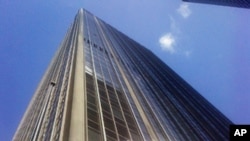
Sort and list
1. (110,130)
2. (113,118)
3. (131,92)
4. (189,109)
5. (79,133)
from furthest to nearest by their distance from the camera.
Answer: (189,109), (131,92), (113,118), (110,130), (79,133)

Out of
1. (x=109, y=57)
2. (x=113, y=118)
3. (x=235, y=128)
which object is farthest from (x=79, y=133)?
(x=109, y=57)

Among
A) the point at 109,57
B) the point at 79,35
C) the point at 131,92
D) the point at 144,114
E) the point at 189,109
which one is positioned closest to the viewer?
the point at 144,114

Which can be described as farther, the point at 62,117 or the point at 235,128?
the point at 62,117

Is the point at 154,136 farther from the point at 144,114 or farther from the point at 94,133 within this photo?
the point at 94,133

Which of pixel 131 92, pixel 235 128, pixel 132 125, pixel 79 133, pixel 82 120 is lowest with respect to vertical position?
pixel 235 128

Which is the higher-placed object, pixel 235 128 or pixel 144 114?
pixel 144 114

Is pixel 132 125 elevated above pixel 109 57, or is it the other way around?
pixel 109 57

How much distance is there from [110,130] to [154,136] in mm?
5616

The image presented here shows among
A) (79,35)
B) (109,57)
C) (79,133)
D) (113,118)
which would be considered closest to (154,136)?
(113,118)

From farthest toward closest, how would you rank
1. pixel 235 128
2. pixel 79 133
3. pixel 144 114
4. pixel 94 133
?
pixel 144 114
pixel 94 133
pixel 79 133
pixel 235 128

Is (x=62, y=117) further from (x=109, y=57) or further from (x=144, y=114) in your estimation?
(x=109, y=57)

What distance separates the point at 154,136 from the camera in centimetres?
2584

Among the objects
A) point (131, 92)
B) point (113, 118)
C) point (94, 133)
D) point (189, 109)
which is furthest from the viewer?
point (189, 109)

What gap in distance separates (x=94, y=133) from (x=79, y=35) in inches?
1491
